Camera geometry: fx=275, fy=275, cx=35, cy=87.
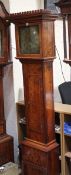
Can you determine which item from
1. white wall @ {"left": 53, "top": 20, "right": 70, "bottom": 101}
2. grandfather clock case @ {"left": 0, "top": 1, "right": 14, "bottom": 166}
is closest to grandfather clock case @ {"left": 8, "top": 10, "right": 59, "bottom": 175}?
grandfather clock case @ {"left": 0, "top": 1, "right": 14, "bottom": 166}

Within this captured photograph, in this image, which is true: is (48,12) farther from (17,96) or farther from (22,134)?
(22,134)

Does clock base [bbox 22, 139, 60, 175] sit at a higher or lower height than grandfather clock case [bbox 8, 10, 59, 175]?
lower

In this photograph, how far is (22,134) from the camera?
3.08 meters

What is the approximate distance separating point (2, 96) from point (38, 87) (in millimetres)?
642

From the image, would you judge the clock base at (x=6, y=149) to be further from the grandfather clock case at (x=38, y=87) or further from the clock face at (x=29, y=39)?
the clock face at (x=29, y=39)

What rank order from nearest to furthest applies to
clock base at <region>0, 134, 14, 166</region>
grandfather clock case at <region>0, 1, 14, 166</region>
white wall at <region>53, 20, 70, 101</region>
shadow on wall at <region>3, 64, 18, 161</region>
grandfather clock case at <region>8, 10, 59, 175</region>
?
grandfather clock case at <region>8, 10, 59, 175</region> → grandfather clock case at <region>0, 1, 14, 166</region> → clock base at <region>0, 134, 14, 166</region> → shadow on wall at <region>3, 64, 18, 161</region> → white wall at <region>53, 20, 70, 101</region>

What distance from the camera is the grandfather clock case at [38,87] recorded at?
2125mm

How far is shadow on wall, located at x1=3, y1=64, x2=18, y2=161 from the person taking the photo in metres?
2.93

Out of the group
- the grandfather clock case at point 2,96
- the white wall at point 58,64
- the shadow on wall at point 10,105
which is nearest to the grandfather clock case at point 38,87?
the grandfather clock case at point 2,96

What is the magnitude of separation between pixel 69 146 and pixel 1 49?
1.15 metres

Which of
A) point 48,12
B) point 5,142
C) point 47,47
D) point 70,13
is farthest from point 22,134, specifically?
point 70,13

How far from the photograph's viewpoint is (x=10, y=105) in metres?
3.00

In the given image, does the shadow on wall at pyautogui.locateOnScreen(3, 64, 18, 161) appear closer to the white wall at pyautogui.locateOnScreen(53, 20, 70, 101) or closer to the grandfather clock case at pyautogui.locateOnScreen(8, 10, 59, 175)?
the grandfather clock case at pyautogui.locateOnScreen(8, 10, 59, 175)

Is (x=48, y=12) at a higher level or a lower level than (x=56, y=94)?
higher
